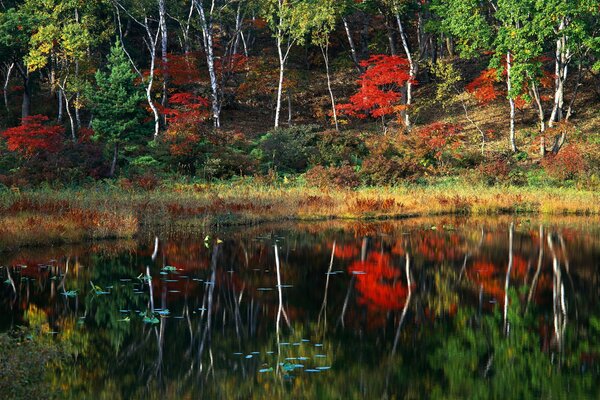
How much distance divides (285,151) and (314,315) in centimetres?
2792

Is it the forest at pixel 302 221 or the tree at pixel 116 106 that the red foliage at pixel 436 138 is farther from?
the tree at pixel 116 106

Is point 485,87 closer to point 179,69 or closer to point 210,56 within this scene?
point 210,56

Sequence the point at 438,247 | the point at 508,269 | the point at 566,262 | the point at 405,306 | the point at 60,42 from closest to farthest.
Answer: the point at 405,306, the point at 508,269, the point at 566,262, the point at 438,247, the point at 60,42

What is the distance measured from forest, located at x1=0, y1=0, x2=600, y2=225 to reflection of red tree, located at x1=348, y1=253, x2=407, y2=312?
9545 millimetres

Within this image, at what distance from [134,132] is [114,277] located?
22738 millimetres

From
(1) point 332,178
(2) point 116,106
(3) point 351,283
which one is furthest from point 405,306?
(2) point 116,106

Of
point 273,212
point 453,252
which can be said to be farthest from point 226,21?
point 453,252

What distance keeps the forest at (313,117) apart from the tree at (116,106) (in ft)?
0.33

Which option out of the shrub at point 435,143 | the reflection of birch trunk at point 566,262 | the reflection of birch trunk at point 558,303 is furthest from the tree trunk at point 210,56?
the reflection of birch trunk at point 558,303

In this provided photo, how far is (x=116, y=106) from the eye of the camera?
38.3 metres

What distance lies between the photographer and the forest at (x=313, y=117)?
34.5 m

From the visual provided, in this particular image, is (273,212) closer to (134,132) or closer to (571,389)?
(134,132)

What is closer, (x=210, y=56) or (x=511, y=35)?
(x=511, y=35)

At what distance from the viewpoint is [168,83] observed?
5038 centimetres
